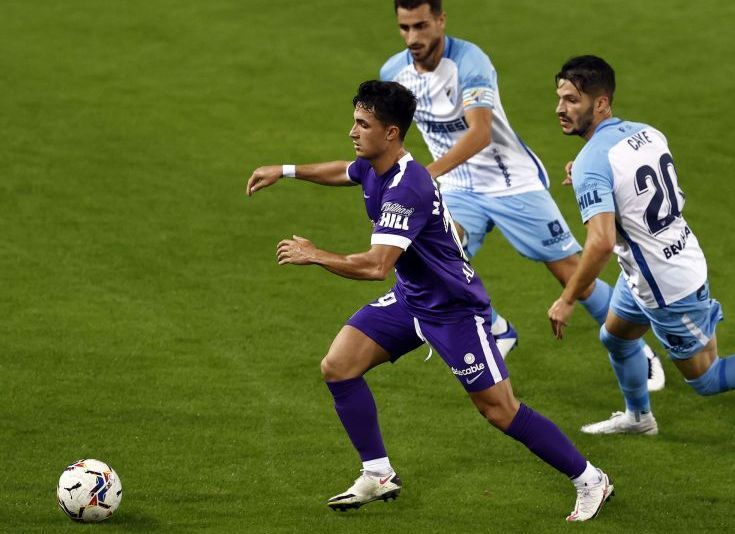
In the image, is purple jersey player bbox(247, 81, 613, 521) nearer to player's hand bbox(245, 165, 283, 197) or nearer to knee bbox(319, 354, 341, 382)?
knee bbox(319, 354, 341, 382)

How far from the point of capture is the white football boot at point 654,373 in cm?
1001

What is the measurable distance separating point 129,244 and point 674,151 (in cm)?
682

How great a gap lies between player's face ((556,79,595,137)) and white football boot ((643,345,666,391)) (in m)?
2.58

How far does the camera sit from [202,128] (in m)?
17.0

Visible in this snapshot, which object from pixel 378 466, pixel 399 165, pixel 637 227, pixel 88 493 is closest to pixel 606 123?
pixel 637 227

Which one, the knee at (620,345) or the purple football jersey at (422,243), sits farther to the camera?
the knee at (620,345)

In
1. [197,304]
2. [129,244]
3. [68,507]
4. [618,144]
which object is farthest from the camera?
[129,244]

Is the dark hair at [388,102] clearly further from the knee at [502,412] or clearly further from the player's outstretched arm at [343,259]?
the knee at [502,412]

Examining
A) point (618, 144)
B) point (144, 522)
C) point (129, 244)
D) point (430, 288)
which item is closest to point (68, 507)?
point (144, 522)

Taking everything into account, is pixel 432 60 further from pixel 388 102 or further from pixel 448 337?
pixel 448 337

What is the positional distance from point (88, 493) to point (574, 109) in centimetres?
358

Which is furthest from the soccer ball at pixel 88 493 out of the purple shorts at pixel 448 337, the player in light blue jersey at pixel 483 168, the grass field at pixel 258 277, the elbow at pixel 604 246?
the player in light blue jersey at pixel 483 168

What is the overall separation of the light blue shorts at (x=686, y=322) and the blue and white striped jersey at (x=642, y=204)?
0.06 metres

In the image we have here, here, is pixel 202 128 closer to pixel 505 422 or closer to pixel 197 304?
pixel 197 304
